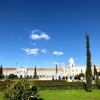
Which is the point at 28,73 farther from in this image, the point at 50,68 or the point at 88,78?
the point at 88,78

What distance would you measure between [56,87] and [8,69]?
107m

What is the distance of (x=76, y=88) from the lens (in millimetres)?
40719

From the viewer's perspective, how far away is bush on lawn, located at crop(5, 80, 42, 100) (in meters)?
21.1

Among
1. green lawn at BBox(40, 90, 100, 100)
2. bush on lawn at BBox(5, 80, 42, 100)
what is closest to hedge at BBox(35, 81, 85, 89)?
green lawn at BBox(40, 90, 100, 100)

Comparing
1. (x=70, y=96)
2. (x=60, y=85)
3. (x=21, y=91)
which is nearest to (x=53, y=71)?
(x=60, y=85)

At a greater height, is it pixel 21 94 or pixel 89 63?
pixel 89 63

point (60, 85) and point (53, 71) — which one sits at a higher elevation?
point (53, 71)

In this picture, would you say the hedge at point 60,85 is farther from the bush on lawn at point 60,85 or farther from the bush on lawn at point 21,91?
the bush on lawn at point 21,91

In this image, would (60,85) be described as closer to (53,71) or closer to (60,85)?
(60,85)

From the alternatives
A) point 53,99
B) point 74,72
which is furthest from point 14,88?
point 74,72

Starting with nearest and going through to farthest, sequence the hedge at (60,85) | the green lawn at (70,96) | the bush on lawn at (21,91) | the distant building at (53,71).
Result: 1. the bush on lawn at (21,91)
2. the green lawn at (70,96)
3. the hedge at (60,85)
4. the distant building at (53,71)

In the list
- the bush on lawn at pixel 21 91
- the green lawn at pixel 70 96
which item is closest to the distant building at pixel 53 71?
the green lawn at pixel 70 96

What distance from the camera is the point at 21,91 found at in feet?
69.7

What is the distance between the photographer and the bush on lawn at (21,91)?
69.2ft
